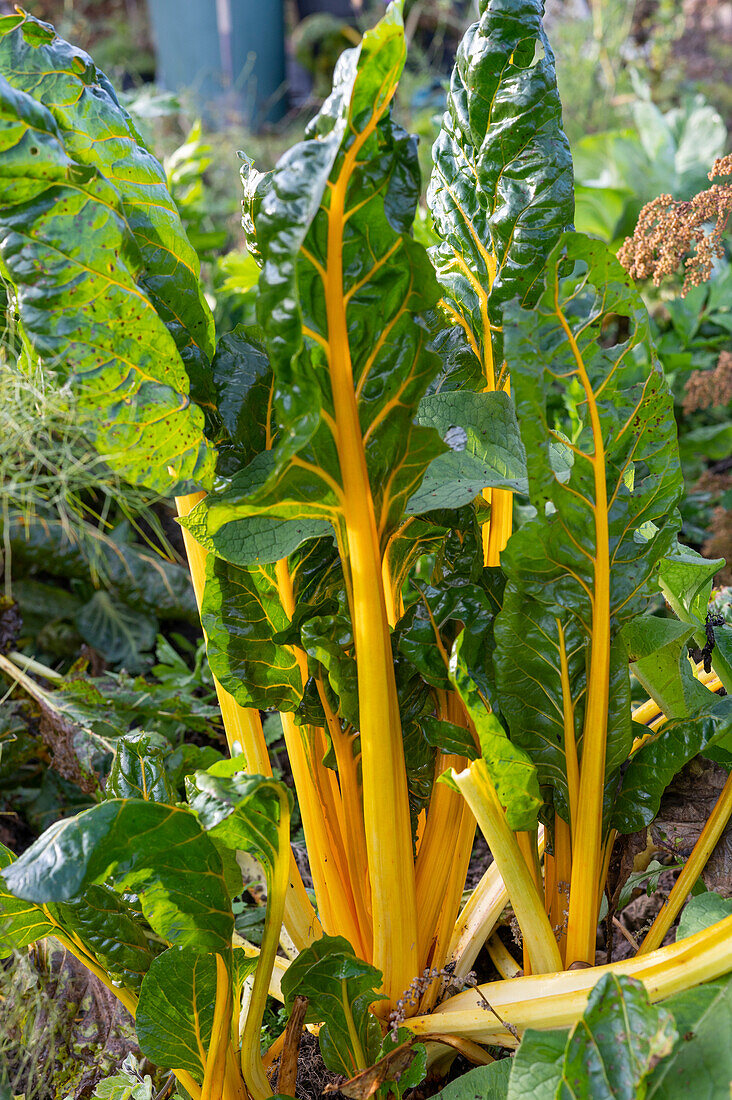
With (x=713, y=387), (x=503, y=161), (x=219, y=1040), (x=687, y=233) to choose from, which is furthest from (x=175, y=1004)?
(x=713, y=387)

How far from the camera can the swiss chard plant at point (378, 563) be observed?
24.3 inches

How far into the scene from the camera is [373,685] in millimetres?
687

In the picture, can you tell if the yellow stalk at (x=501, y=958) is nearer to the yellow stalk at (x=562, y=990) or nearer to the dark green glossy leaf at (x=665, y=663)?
the yellow stalk at (x=562, y=990)

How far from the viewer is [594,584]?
70 centimetres

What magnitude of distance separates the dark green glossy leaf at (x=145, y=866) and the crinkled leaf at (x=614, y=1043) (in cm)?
28

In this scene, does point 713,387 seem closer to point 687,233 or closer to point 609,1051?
point 687,233

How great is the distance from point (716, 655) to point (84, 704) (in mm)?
931

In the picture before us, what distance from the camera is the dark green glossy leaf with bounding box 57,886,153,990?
755 millimetres

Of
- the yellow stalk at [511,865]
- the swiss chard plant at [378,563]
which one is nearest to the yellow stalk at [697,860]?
the swiss chard plant at [378,563]

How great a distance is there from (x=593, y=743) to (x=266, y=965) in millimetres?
333

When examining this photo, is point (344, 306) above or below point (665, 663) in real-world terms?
above

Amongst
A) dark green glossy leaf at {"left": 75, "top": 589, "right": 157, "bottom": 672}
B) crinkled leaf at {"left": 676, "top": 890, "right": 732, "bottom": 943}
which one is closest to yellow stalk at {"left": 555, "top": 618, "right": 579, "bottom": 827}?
crinkled leaf at {"left": 676, "top": 890, "right": 732, "bottom": 943}

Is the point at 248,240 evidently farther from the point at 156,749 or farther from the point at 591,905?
the point at 591,905

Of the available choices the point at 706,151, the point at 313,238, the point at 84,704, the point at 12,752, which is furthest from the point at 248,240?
the point at 706,151
